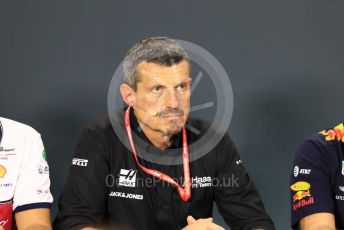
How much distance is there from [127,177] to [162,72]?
37 cm

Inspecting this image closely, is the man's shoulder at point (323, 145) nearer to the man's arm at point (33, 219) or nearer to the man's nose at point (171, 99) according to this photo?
the man's nose at point (171, 99)

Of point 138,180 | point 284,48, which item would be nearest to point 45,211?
point 138,180

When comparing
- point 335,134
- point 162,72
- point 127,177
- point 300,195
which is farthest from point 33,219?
point 335,134

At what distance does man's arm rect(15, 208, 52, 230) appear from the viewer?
1.72m

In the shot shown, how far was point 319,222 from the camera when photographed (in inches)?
69.0

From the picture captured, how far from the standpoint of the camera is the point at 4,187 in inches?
69.5

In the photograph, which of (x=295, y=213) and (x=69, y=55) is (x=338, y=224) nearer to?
(x=295, y=213)

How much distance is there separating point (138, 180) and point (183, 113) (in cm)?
27

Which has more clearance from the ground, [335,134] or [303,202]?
[335,134]

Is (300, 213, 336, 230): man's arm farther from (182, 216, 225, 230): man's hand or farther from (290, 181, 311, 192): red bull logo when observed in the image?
(182, 216, 225, 230): man's hand

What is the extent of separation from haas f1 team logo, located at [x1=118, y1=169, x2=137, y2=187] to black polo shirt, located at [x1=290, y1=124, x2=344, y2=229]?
0.53 meters

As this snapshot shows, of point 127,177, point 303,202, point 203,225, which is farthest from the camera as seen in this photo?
point 127,177

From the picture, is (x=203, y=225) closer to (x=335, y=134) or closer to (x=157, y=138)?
(x=157, y=138)

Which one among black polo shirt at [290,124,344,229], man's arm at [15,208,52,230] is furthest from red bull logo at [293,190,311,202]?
man's arm at [15,208,52,230]
